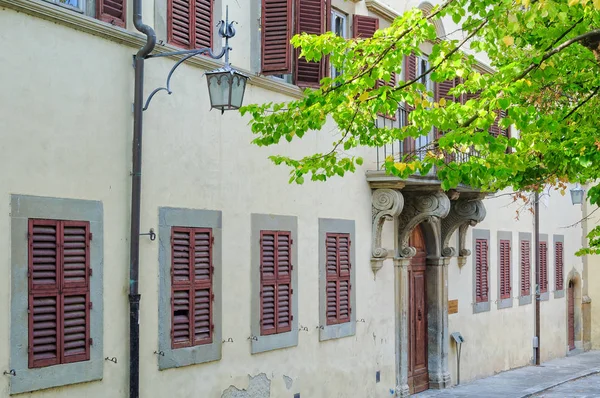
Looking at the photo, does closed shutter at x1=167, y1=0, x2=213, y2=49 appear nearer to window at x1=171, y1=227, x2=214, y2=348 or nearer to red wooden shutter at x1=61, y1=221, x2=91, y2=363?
window at x1=171, y1=227, x2=214, y2=348

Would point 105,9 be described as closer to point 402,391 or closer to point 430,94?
point 430,94

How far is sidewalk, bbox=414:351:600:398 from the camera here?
19172 millimetres

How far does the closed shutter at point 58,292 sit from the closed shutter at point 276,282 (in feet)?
12.0

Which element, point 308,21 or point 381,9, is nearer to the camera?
point 308,21

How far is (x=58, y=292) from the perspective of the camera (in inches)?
385

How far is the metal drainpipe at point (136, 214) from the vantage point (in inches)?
420

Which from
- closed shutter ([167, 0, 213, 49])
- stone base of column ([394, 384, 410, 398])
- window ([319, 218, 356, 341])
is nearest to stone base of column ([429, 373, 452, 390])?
stone base of column ([394, 384, 410, 398])

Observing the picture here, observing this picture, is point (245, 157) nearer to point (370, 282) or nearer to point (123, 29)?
point (123, 29)

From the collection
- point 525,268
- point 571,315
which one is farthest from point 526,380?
point 571,315

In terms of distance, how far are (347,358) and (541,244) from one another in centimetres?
1235

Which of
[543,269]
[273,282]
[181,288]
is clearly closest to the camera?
[181,288]

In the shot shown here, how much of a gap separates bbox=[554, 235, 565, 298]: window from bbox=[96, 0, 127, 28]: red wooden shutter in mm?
19717

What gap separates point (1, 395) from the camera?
905cm

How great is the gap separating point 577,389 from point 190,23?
527 inches
